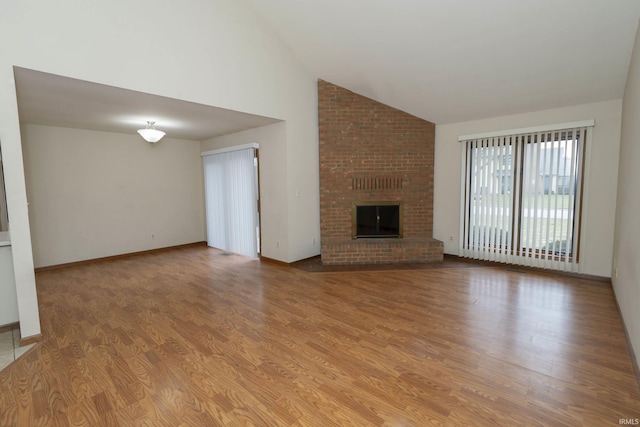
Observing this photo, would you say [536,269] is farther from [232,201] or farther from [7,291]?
[7,291]

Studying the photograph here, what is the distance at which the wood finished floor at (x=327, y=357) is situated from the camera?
1.83 m

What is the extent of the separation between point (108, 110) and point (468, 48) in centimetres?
451

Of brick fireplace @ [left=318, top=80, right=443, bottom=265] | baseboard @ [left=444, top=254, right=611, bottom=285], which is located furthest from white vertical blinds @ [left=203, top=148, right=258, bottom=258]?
baseboard @ [left=444, top=254, right=611, bottom=285]

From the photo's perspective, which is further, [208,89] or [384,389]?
[208,89]

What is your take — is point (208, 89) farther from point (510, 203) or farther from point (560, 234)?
point (560, 234)

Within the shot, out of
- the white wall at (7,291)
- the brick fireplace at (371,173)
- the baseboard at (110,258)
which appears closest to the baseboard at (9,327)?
the white wall at (7,291)

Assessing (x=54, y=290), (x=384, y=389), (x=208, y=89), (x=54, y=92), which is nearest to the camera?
(x=384, y=389)

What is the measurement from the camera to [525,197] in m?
4.48

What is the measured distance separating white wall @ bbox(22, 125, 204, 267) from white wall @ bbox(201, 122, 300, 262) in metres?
2.06

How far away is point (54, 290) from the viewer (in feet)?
13.1

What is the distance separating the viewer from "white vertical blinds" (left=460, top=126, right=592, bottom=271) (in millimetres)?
4172

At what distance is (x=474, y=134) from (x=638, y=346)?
3.62 m

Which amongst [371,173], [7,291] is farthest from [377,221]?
[7,291]

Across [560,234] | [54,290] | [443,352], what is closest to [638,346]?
[443,352]
